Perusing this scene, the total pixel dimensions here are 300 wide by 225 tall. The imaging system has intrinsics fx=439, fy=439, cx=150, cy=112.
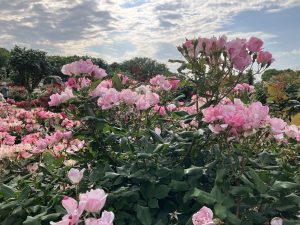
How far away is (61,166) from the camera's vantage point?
288 centimetres

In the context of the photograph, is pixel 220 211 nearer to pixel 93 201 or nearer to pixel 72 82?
pixel 93 201

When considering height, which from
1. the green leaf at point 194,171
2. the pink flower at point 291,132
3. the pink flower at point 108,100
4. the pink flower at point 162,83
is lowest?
the green leaf at point 194,171

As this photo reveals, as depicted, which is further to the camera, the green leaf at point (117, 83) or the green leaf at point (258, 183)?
the green leaf at point (117, 83)

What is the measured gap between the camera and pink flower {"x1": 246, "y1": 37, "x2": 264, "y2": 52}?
2.44 meters

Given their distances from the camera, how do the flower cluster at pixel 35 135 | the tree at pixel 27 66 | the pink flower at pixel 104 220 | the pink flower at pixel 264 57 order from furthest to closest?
the tree at pixel 27 66
the flower cluster at pixel 35 135
the pink flower at pixel 264 57
the pink flower at pixel 104 220

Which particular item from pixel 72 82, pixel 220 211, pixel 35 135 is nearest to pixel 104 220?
pixel 220 211

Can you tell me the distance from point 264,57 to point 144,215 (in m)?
1.16

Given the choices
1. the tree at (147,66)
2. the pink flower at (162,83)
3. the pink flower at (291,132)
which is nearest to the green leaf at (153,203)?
the pink flower at (291,132)

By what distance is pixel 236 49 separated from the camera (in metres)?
2.41

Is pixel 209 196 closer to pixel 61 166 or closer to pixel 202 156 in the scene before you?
pixel 202 156

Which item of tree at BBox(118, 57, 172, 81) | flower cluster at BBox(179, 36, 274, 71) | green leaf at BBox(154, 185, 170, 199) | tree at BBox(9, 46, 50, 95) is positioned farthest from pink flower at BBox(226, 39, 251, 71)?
tree at BBox(118, 57, 172, 81)

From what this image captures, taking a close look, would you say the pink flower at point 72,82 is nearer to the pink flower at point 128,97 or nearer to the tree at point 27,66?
the pink flower at point 128,97

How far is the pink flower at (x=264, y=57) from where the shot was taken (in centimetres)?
252

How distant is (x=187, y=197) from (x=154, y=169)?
0.92 feet
